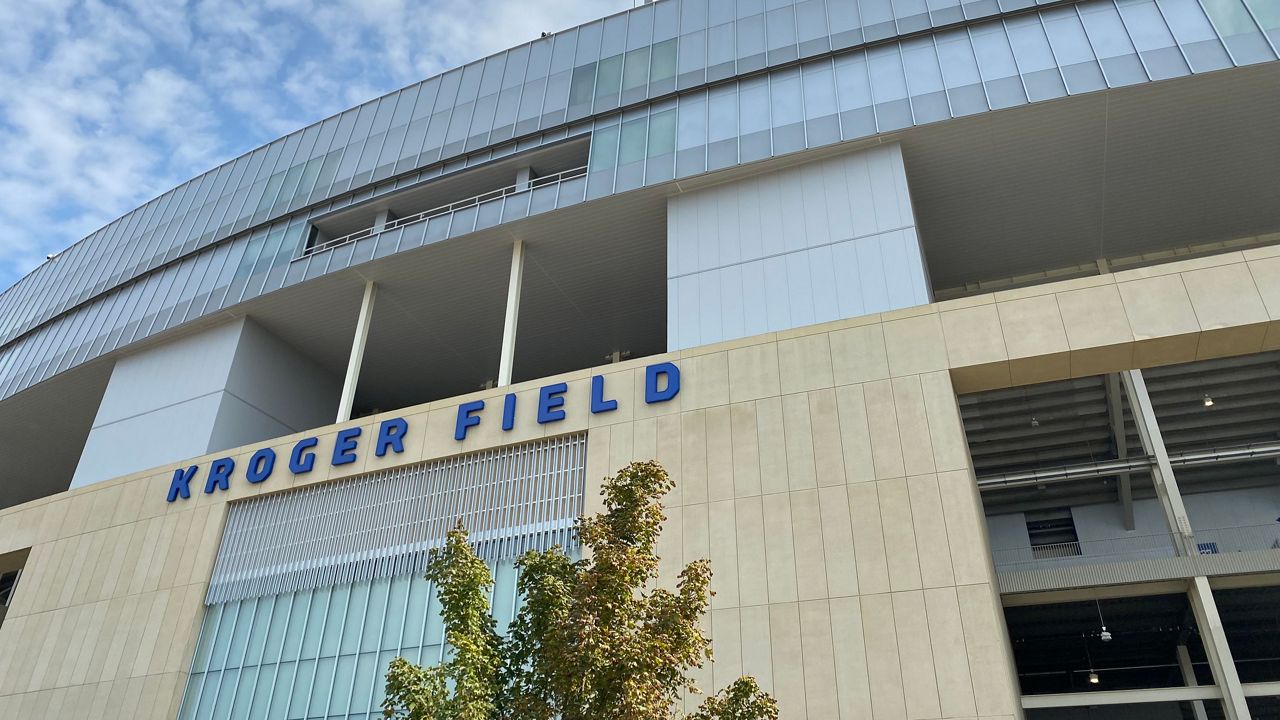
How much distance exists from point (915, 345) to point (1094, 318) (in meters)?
3.52

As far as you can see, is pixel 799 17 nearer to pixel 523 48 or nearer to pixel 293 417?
pixel 523 48

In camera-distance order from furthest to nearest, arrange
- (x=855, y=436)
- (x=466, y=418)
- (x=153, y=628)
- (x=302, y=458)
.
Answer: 1. (x=302, y=458)
2. (x=153, y=628)
3. (x=466, y=418)
4. (x=855, y=436)

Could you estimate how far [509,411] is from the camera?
2227 cm

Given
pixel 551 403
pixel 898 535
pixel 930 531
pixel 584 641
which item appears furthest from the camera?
pixel 551 403

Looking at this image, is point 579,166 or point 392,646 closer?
point 392,646

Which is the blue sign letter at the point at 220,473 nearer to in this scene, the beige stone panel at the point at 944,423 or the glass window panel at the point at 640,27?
the glass window panel at the point at 640,27

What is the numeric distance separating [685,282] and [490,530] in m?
8.28

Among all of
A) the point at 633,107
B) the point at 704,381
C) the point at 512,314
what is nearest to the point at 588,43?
the point at 633,107

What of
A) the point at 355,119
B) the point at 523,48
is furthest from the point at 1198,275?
the point at 355,119

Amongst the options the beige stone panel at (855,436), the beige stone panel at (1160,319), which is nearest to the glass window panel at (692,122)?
the beige stone panel at (855,436)

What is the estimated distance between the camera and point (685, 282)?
947 inches

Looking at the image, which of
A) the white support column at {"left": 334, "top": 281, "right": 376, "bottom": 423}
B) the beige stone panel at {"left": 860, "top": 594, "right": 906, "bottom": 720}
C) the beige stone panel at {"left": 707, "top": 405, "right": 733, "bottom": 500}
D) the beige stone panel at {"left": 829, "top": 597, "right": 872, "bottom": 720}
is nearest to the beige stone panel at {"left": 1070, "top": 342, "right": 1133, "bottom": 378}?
the beige stone panel at {"left": 860, "top": 594, "right": 906, "bottom": 720}

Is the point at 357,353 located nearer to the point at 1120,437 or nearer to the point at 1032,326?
the point at 1032,326

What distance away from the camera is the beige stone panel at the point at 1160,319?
1772cm
